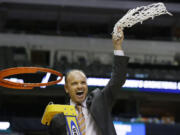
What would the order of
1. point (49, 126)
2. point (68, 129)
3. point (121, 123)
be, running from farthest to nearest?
point (121, 123) < point (49, 126) < point (68, 129)

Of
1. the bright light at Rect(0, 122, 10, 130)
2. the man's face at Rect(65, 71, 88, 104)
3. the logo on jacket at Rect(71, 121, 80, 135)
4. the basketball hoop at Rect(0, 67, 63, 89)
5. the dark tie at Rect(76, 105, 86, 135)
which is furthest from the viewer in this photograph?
the bright light at Rect(0, 122, 10, 130)

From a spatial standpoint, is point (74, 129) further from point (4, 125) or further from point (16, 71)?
point (4, 125)

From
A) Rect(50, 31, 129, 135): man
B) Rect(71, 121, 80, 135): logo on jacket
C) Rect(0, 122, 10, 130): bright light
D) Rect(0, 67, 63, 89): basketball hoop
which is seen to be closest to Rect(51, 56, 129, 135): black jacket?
Rect(50, 31, 129, 135): man

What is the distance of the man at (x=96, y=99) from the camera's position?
2152 mm

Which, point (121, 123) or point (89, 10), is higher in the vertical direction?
point (89, 10)

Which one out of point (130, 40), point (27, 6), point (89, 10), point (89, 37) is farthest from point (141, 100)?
point (27, 6)

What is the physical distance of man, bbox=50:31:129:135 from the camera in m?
2.15

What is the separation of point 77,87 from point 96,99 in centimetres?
16

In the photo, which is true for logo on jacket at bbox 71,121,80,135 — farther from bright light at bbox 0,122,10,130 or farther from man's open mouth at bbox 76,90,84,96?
bright light at bbox 0,122,10,130

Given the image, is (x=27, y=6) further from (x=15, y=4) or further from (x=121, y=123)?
(x=121, y=123)

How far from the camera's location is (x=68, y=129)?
192cm

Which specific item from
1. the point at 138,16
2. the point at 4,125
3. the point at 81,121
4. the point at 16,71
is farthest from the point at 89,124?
the point at 4,125

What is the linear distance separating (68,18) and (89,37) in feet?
7.94

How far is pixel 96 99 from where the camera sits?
2268 mm
